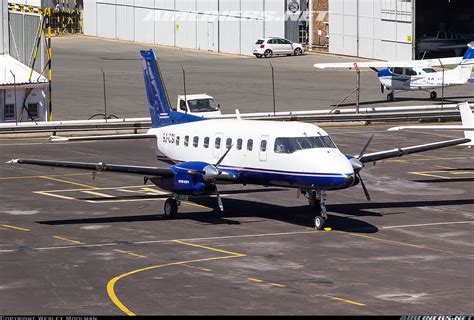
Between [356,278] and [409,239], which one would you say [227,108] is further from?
[356,278]

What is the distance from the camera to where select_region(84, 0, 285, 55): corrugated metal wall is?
110 m

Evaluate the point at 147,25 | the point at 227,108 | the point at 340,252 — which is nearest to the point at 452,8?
the point at 147,25

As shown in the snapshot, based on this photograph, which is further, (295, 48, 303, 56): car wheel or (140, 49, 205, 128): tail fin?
(295, 48, 303, 56): car wheel

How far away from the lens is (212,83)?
286 ft

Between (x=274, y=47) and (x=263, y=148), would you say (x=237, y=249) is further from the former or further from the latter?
(x=274, y=47)

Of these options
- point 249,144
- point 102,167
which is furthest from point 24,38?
point 249,144

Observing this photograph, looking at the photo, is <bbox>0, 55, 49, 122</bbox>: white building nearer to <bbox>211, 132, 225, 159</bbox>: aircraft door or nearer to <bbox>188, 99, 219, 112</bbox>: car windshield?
<bbox>188, 99, 219, 112</bbox>: car windshield

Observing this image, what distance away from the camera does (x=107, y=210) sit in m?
40.0

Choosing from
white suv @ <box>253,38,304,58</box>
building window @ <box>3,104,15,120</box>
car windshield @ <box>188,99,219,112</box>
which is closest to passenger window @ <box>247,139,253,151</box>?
car windshield @ <box>188,99,219,112</box>

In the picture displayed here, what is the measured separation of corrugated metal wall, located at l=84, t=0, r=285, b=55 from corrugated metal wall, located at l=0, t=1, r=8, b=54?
41.7m

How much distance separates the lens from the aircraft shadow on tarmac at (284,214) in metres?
37.4

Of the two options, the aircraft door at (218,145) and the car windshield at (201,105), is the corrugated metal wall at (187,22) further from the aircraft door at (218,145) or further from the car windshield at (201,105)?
the aircraft door at (218,145)

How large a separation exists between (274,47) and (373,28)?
9.44m

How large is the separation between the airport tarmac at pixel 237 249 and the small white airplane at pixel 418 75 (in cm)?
2826
